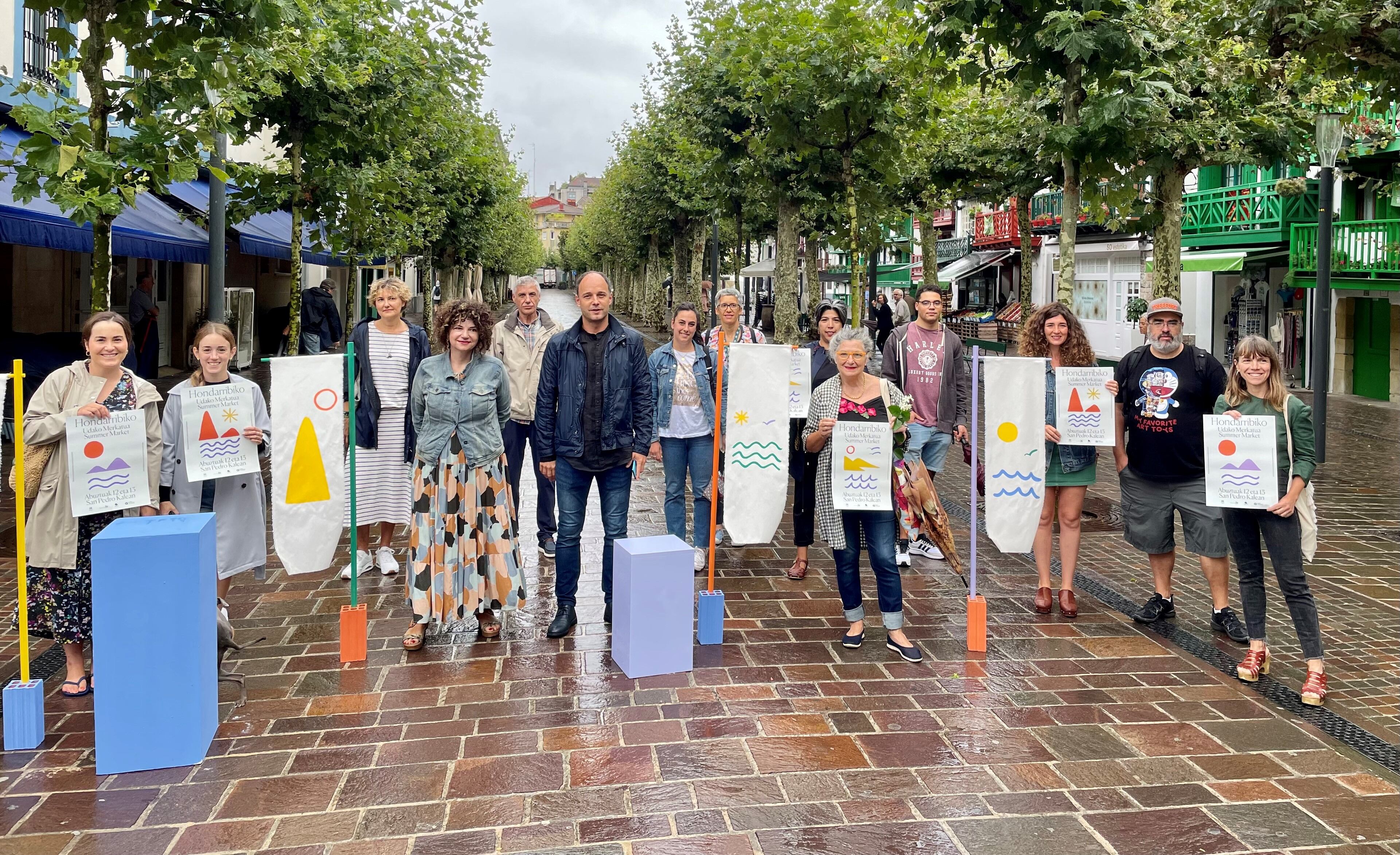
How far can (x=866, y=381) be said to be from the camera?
239 inches

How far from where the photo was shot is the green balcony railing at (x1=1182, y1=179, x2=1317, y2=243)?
24016 mm

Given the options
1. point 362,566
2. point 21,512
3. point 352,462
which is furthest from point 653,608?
point 362,566

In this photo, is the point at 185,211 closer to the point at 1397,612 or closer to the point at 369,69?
the point at 369,69

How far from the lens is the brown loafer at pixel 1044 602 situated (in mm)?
6941

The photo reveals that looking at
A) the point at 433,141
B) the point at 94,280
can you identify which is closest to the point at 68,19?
the point at 94,280

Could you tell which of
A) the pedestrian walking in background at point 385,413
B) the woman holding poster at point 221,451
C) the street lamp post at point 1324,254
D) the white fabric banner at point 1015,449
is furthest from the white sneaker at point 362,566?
the street lamp post at point 1324,254

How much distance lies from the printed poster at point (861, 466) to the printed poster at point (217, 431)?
2.99 meters

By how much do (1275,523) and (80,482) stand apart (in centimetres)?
565

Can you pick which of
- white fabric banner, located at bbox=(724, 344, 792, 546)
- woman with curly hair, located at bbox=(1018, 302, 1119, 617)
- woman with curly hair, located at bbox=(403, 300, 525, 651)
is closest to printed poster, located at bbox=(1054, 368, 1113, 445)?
woman with curly hair, located at bbox=(1018, 302, 1119, 617)

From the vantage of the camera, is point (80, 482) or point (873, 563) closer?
point (80, 482)

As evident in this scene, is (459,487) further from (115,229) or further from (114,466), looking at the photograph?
(115,229)

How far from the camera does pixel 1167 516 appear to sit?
21.6 ft

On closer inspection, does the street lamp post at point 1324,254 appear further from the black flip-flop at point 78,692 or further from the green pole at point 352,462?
the black flip-flop at point 78,692

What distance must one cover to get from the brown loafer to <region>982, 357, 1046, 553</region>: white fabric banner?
0.46m
